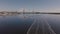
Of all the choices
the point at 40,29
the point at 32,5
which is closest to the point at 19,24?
the point at 40,29

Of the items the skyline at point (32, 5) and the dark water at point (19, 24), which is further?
the dark water at point (19, 24)

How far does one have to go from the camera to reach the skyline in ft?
7.89

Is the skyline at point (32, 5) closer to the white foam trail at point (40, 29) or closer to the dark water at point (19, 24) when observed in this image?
the dark water at point (19, 24)

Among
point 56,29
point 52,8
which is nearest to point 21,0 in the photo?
point 52,8

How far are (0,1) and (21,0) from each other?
0.47m

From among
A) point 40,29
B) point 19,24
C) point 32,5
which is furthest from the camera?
point 19,24

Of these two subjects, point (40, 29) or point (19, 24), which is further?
point (19, 24)

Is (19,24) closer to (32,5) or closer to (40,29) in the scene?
(40,29)

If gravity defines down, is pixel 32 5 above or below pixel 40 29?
above

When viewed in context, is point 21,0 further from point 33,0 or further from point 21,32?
point 21,32

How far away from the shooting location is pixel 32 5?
2.42 metres

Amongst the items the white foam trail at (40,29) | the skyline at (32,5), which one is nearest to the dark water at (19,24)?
the white foam trail at (40,29)

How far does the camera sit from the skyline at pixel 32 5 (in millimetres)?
2406

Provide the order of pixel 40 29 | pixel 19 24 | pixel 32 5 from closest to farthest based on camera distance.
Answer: pixel 32 5
pixel 40 29
pixel 19 24
